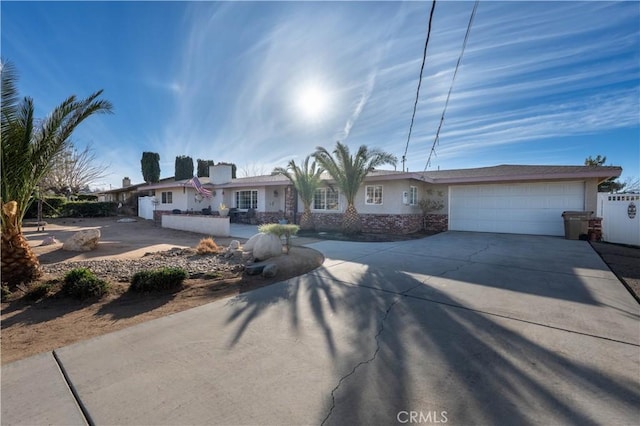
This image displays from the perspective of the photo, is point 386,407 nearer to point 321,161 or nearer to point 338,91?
point 338,91

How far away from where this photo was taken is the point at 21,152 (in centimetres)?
588

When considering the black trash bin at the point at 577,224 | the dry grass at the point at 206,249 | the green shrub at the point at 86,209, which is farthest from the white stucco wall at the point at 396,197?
the green shrub at the point at 86,209

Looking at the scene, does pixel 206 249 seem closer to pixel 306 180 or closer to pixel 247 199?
pixel 306 180

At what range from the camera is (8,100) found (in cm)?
570

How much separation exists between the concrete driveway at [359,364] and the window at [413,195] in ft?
34.2

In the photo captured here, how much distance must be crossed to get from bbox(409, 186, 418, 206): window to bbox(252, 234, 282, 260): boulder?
9.75 meters

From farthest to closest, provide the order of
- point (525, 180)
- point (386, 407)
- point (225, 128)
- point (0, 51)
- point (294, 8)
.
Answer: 1. point (225, 128)
2. point (525, 180)
3. point (294, 8)
4. point (0, 51)
5. point (386, 407)

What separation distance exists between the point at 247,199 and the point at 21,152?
49.1ft

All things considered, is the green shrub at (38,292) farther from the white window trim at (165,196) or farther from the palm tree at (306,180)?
the white window trim at (165,196)

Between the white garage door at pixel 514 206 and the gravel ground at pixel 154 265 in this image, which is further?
the white garage door at pixel 514 206

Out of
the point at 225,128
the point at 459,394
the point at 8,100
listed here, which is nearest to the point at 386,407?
the point at 459,394

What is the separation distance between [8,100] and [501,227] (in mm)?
18002

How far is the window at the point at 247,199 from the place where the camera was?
A: 2031cm

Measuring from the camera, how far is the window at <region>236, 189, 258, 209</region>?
800 inches
